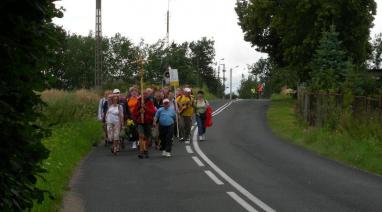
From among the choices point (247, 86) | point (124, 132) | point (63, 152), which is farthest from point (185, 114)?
point (247, 86)

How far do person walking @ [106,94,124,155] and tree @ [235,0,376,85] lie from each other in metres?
27.7

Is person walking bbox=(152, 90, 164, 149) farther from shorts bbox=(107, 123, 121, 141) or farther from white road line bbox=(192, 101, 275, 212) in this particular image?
shorts bbox=(107, 123, 121, 141)

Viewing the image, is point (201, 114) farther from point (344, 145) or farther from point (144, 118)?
point (344, 145)

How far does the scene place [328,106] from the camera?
85.3 feet

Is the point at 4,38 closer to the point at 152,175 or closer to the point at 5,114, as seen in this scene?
the point at 5,114

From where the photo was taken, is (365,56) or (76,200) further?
(365,56)

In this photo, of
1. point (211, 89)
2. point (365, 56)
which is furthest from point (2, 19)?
point (211, 89)

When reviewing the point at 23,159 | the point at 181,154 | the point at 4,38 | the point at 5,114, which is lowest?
the point at 181,154

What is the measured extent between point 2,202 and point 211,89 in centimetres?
11383

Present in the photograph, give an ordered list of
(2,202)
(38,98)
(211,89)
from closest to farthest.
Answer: (2,202), (38,98), (211,89)

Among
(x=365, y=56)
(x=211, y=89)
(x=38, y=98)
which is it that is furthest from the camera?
(x=211, y=89)

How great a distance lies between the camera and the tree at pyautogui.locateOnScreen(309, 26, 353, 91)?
31.1m

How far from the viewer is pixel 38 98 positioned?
5.42 metres

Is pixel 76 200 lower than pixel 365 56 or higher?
lower
